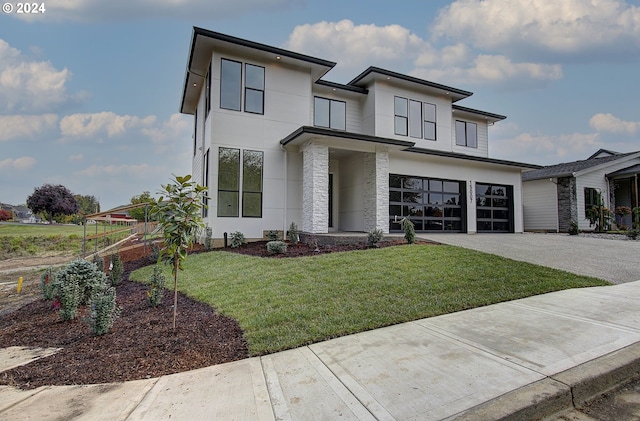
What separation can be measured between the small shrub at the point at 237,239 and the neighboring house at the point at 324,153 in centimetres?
Result: 43

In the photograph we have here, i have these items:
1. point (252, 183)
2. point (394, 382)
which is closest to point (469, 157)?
point (252, 183)

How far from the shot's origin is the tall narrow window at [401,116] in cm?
1529

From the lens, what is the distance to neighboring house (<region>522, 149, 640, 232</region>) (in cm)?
1808

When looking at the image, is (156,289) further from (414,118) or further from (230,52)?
(414,118)

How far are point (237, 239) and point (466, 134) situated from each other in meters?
14.0

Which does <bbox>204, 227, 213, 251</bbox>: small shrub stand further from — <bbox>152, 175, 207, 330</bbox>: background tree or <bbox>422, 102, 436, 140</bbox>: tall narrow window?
<bbox>422, 102, 436, 140</bbox>: tall narrow window

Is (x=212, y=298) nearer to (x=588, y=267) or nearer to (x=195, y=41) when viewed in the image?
(x=588, y=267)

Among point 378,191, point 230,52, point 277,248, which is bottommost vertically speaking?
point 277,248

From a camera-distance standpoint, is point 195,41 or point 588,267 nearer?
point 588,267

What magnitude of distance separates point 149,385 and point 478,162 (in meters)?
16.3

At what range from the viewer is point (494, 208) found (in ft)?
54.1

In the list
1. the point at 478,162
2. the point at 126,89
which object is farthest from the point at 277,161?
the point at 126,89

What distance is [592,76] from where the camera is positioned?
16094 mm

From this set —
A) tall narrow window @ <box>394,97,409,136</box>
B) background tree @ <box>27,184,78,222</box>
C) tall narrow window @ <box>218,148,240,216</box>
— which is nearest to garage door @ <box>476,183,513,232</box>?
tall narrow window @ <box>394,97,409,136</box>
